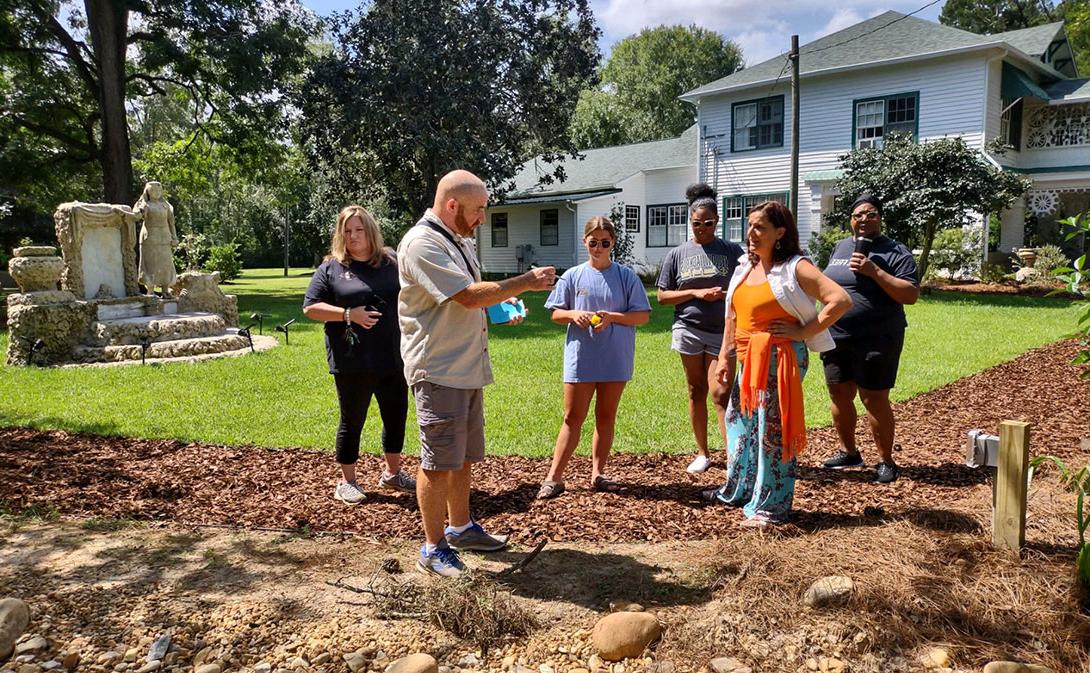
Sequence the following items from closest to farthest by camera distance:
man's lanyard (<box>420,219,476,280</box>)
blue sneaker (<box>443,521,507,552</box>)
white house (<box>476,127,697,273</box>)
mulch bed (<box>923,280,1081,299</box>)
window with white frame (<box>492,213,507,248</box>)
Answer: man's lanyard (<box>420,219,476,280</box>), blue sneaker (<box>443,521,507,552</box>), mulch bed (<box>923,280,1081,299</box>), white house (<box>476,127,697,273</box>), window with white frame (<box>492,213,507,248</box>)

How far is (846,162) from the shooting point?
739 inches

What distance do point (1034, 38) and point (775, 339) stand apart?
24.3 m

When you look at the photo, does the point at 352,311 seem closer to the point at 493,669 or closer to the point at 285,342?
the point at 493,669

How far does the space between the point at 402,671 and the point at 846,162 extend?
18522 mm

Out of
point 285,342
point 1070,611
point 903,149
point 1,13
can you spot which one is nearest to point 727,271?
point 1070,611

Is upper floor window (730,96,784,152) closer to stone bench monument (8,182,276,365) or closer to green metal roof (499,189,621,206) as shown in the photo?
green metal roof (499,189,621,206)

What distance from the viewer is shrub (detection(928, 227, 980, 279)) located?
19.5 meters

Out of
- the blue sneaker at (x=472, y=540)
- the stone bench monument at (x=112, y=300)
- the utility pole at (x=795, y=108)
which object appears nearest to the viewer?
the blue sneaker at (x=472, y=540)

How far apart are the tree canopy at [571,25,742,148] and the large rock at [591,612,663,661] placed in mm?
45481

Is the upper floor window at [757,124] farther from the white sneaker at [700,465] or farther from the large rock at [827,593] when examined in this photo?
the large rock at [827,593]

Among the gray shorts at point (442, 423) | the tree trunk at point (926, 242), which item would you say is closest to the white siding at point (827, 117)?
the tree trunk at point (926, 242)

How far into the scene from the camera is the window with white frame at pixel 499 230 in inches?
1253

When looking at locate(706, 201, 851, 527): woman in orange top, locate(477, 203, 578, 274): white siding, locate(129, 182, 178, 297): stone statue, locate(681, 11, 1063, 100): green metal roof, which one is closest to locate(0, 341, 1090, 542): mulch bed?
locate(706, 201, 851, 527): woman in orange top

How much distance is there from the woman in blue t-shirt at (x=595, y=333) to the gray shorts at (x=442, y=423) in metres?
1.34
